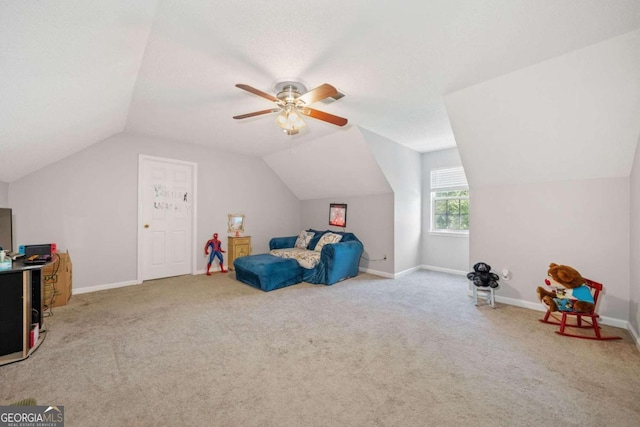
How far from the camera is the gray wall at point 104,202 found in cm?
350

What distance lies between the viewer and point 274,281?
156 inches

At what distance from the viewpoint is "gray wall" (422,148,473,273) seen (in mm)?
4969

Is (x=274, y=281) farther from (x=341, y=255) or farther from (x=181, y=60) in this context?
(x=181, y=60)

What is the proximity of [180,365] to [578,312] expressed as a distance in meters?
3.63

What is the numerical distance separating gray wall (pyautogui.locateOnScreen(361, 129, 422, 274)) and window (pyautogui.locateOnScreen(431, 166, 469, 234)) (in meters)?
0.29

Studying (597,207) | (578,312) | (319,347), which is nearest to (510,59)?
(597,207)

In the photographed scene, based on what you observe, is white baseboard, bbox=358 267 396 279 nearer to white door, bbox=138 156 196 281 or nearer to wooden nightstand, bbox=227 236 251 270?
wooden nightstand, bbox=227 236 251 270

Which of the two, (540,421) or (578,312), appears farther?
(578,312)

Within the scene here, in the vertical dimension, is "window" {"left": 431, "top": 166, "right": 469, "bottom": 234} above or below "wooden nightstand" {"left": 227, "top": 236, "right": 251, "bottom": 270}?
above

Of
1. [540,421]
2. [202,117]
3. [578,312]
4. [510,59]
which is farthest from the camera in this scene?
[202,117]

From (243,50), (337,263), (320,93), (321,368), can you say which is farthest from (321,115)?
(337,263)

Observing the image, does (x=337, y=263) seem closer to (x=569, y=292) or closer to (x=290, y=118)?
(x=290, y=118)

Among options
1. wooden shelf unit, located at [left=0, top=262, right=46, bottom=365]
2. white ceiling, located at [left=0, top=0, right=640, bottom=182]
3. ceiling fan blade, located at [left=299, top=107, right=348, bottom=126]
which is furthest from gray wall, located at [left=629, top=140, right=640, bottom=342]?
wooden shelf unit, located at [left=0, top=262, right=46, bottom=365]

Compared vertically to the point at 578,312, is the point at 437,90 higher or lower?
higher
